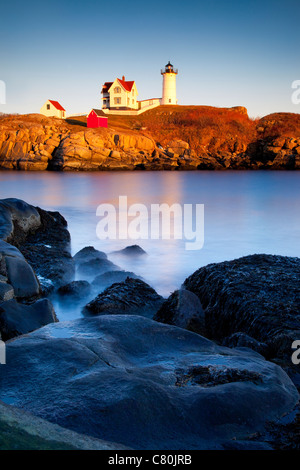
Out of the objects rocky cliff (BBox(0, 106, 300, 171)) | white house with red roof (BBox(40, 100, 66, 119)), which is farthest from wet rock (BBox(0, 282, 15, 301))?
white house with red roof (BBox(40, 100, 66, 119))

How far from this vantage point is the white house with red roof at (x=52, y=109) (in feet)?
171

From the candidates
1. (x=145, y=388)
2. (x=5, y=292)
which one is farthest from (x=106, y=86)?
(x=145, y=388)

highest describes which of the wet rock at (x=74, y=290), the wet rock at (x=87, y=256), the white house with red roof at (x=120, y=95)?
the white house with red roof at (x=120, y=95)

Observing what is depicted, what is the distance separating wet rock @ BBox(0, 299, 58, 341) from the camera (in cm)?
327

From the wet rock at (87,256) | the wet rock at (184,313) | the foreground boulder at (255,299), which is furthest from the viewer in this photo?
the wet rock at (87,256)

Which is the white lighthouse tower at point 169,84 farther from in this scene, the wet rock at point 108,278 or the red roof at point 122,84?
the wet rock at point 108,278

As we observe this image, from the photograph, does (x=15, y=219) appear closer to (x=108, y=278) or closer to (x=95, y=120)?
(x=108, y=278)

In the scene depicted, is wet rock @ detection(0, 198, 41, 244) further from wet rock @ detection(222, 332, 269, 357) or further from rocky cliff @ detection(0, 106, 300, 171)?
rocky cliff @ detection(0, 106, 300, 171)

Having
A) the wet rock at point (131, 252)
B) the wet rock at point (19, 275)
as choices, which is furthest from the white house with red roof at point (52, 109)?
the wet rock at point (19, 275)

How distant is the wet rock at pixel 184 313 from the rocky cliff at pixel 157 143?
32648mm

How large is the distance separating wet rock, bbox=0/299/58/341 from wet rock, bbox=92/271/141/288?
6.22ft

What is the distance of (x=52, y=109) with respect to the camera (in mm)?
51969

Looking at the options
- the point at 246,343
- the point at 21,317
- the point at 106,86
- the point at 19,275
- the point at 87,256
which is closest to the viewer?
the point at 246,343

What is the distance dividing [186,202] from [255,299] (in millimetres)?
16243
